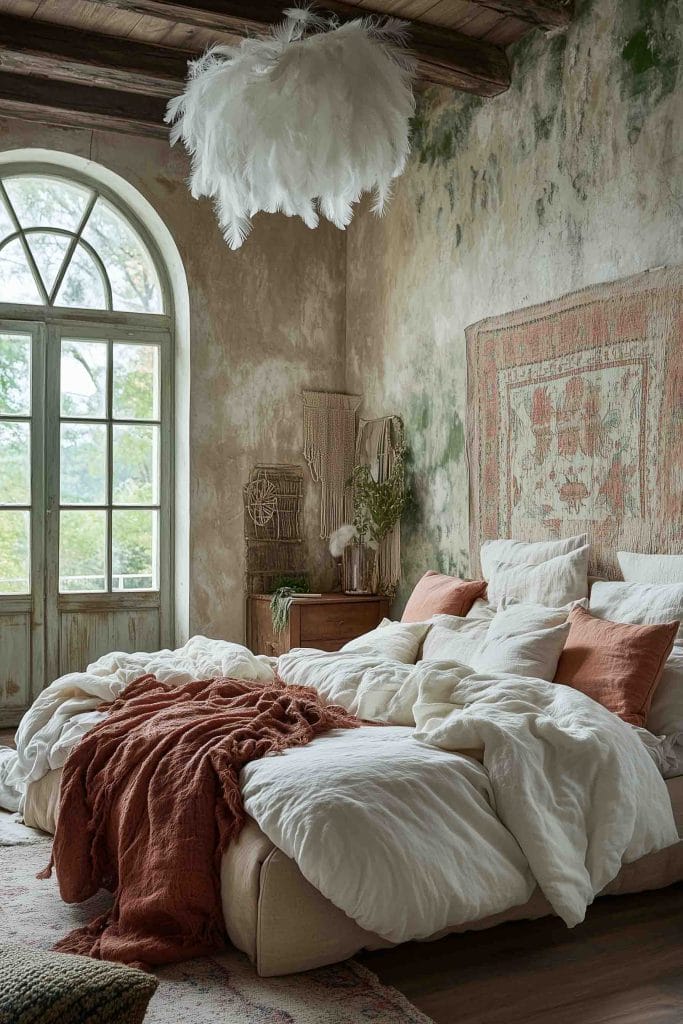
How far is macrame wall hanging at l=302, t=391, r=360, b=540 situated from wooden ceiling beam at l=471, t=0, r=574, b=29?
2559mm

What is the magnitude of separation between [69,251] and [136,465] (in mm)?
1310

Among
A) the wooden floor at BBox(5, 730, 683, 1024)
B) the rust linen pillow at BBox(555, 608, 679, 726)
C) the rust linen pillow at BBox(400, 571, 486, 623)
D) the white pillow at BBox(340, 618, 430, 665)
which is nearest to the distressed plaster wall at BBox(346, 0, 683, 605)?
the rust linen pillow at BBox(400, 571, 486, 623)

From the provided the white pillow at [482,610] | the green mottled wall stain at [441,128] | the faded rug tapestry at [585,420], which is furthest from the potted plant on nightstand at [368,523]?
the green mottled wall stain at [441,128]

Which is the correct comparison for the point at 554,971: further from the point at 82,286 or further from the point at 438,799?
the point at 82,286

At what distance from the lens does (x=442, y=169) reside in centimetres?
538

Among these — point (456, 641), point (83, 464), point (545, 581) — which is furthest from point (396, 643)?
point (83, 464)

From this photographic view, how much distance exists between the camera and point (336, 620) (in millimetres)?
5637

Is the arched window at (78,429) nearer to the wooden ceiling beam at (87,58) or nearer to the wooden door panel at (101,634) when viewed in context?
the wooden door panel at (101,634)

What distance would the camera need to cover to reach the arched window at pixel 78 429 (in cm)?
580

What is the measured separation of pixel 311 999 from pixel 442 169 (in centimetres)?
427

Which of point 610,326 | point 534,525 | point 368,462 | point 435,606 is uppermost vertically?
point 610,326

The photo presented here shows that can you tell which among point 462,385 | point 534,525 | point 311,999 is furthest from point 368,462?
point 311,999

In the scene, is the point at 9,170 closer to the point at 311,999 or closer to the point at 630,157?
the point at 630,157

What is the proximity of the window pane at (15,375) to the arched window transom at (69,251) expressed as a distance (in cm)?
24
